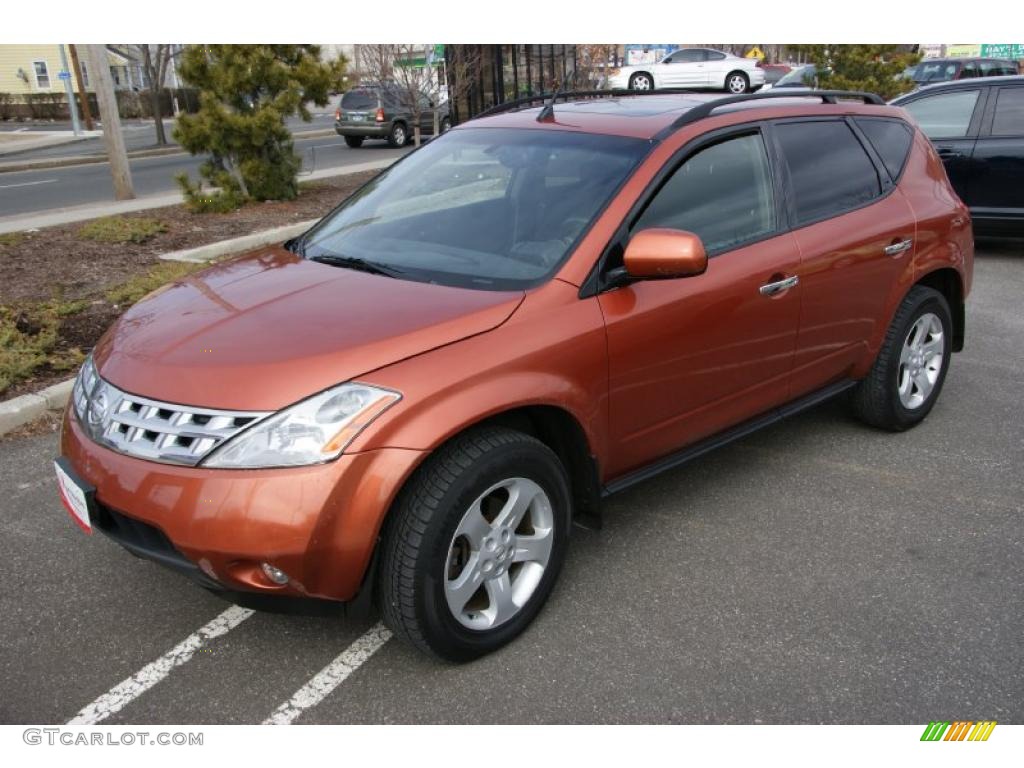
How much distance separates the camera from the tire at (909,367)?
4.46 meters

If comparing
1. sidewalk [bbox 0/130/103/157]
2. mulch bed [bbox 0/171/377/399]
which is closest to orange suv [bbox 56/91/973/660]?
mulch bed [bbox 0/171/377/399]

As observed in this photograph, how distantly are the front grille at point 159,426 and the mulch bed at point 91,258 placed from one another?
2694mm

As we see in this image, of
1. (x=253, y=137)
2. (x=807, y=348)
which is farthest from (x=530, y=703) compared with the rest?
(x=253, y=137)

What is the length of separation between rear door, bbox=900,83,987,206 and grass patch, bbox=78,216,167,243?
7.49 meters

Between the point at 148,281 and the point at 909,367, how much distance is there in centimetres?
551

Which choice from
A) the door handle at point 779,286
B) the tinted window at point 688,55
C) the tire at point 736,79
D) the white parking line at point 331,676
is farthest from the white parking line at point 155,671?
the tinted window at point 688,55

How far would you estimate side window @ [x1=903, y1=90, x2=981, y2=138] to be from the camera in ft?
28.1

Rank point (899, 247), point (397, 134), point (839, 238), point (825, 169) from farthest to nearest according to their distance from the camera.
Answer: point (397, 134) < point (899, 247) < point (825, 169) < point (839, 238)

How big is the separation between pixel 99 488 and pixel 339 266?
3.85 feet

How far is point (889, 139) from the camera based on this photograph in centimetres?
453

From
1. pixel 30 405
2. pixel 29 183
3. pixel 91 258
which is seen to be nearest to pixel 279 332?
pixel 30 405

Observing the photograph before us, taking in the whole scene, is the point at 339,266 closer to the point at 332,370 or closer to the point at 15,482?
the point at 332,370

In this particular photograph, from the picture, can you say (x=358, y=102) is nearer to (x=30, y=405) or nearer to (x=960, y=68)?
(x=960, y=68)

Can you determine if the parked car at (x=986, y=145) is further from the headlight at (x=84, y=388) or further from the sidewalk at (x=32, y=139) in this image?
the sidewalk at (x=32, y=139)
